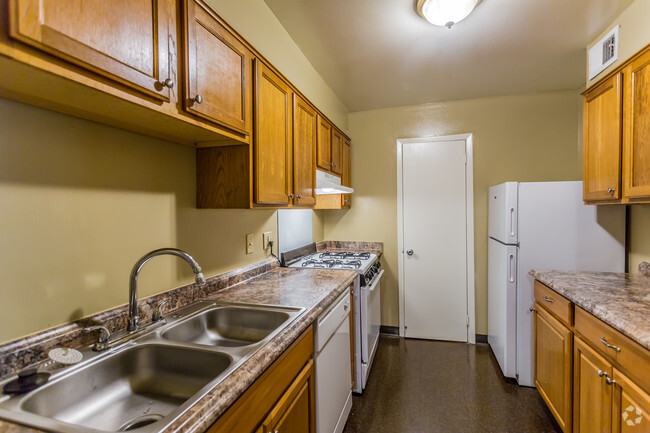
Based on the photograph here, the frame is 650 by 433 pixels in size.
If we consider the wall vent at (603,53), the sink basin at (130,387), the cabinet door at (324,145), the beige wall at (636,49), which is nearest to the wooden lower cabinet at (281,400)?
the sink basin at (130,387)

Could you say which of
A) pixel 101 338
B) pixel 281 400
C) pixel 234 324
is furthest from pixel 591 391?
pixel 101 338

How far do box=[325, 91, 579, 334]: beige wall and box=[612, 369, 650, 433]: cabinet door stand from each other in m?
1.83

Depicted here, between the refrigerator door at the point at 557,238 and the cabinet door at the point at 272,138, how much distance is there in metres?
1.79

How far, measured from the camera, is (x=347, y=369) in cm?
190

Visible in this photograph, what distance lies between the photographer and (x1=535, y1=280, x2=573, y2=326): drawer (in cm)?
166

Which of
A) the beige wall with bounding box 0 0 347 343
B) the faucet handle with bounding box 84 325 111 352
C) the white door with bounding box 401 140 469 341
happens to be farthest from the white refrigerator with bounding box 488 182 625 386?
the faucet handle with bounding box 84 325 111 352

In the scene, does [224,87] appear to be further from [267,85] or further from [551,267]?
[551,267]

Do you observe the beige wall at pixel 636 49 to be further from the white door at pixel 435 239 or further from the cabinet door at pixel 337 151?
the cabinet door at pixel 337 151

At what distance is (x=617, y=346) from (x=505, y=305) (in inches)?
43.2

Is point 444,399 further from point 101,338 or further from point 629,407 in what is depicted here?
point 101,338

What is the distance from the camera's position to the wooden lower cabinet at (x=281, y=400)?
2.68 feet

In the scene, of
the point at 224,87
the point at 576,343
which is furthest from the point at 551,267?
the point at 224,87

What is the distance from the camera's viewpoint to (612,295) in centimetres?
152

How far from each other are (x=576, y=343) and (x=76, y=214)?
2.35 metres
